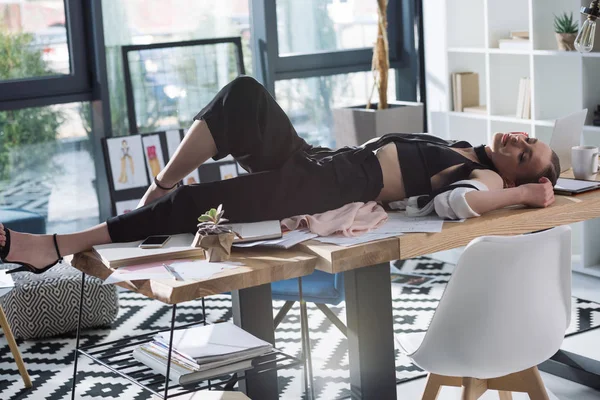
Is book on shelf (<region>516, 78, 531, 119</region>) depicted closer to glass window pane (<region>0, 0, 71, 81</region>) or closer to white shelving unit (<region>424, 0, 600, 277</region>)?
white shelving unit (<region>424, 0, 600, 277</region>)

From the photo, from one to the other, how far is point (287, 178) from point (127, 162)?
2472 millimetres

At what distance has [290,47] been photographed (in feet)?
18.6

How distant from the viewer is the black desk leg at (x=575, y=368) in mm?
3359

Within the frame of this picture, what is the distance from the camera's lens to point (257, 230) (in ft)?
8.58

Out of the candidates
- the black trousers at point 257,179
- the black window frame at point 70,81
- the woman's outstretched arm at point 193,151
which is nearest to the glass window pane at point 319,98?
the black window frame at point 70,81

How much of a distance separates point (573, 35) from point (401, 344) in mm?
2794

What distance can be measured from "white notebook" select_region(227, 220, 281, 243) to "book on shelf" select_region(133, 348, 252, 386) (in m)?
0.34

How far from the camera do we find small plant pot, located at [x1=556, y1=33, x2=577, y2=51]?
4762mm

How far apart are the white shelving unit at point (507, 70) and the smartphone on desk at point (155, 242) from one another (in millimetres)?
2839

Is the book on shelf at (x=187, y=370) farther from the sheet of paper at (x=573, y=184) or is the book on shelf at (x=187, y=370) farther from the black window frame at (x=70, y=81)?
the black window frame at (x=70, y=81)

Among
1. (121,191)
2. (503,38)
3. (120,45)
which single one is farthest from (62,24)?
(503,38)

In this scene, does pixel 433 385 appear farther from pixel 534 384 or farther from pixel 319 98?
pixel 319 98

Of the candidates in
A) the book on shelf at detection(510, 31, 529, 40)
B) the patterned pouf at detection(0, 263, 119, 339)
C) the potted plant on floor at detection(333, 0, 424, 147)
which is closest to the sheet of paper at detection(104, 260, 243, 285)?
the patterned pouf at detection(0, 263, 119, 339)

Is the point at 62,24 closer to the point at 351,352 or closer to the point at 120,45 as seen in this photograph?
the point at 120,45
